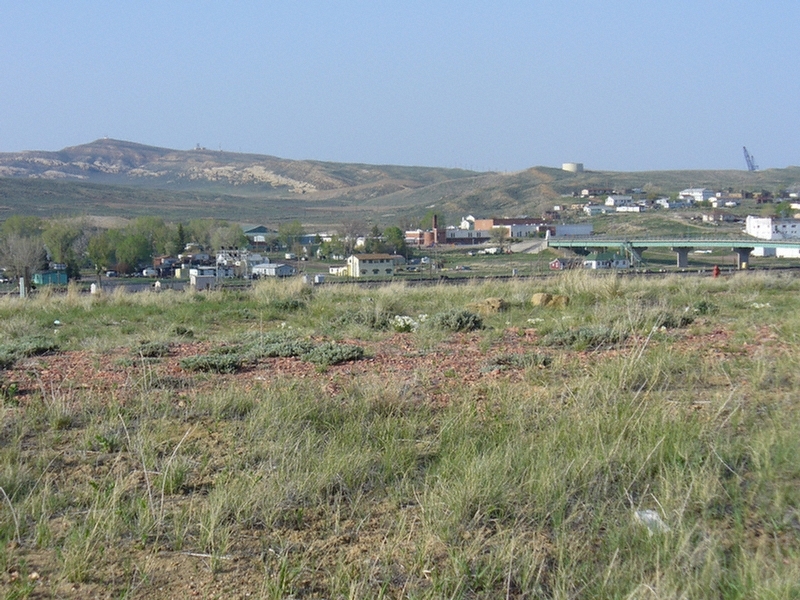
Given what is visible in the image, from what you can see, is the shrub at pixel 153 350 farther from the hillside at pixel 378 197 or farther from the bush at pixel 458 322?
the hillside at pixel 378 197

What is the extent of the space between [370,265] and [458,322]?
26.5 meters

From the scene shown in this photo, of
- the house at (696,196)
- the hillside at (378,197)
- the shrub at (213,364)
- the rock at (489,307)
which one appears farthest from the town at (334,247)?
the hillside at (378,197)

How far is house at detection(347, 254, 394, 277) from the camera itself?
3478 cm

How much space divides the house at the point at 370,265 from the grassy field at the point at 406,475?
27.4m

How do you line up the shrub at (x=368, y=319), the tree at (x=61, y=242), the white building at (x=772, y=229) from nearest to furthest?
the shrub at (x=368, y=319) < the tree at (x=61, y=242) < the white building at (x=772, y=229)

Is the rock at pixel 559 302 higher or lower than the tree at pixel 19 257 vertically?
higher

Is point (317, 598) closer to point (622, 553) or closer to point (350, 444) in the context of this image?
point (622, 553)

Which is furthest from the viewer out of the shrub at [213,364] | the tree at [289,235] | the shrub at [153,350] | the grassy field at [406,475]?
the tree at [289,235]

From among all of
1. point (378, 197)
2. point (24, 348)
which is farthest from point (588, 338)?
point (378, 197)

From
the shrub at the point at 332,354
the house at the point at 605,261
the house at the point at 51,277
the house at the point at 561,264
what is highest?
the shrub at the point at 332,354

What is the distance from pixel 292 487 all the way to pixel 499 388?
87.8 inches

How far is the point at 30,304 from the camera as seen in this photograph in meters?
Result: 14.2

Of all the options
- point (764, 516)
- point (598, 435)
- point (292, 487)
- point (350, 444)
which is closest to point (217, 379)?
point (350, 444)

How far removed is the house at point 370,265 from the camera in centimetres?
3478
